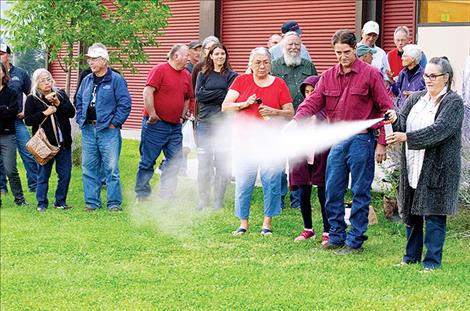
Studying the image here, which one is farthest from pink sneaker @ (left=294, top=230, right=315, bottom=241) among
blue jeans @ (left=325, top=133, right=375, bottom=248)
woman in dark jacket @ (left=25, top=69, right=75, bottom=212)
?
woman in dark jacket @ (left=25, top=69, right=75, bottom=212)

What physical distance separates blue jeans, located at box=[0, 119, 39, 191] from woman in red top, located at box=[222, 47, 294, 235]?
4.06 metres

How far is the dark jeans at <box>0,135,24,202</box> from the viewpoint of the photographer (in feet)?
41.4

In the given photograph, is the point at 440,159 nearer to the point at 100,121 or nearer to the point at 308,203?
the point at 308,203

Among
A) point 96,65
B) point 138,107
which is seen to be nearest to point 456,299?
point 96,65

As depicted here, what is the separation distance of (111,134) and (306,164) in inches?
120

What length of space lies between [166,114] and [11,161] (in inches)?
87.6

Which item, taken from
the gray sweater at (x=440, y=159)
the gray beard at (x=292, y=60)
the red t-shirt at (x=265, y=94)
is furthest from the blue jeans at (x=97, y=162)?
the gray sweater at (x=440, y=159)

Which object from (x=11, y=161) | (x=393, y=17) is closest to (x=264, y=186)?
(x=11, y=161)

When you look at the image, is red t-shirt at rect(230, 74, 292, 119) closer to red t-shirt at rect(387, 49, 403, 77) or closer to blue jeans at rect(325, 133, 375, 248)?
blue jeans at rect(325, 133, 375, 248)

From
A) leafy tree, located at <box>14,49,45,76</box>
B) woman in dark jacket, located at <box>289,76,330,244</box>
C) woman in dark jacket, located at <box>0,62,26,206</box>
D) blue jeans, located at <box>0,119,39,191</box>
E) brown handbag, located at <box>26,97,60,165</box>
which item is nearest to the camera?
woman in dark jacket, located at <box>289,76,330,244</box>

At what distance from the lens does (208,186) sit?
12.0m

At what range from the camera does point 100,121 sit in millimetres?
11930

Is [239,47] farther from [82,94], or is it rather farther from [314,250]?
[314,250]

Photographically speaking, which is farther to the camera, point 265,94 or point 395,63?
point 395,63
